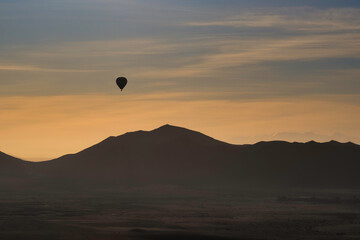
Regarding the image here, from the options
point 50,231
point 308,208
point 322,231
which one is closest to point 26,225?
point 50,231

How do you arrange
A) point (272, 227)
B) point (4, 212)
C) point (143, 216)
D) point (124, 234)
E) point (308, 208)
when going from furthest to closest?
point (308, 208)
point (4, 212)
point (143, 216)
point (272, 227)
point (124, 234)

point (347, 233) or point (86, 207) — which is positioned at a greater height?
point (86, 207)

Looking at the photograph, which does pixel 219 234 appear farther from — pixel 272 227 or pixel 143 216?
pixel 143 216

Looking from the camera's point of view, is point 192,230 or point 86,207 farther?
Result: point 86,207

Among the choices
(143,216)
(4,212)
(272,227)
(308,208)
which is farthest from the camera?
(308,208)

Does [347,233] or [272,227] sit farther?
[272,227]

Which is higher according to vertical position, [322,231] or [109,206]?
[109,206]

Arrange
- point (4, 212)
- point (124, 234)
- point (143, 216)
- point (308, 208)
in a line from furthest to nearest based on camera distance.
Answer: point (308, 208), point (4, 212), point (143, 216), point (124, 234)

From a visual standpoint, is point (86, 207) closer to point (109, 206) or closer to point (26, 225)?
point (109, 206)

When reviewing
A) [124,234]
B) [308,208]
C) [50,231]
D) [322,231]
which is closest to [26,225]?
[50,231]
